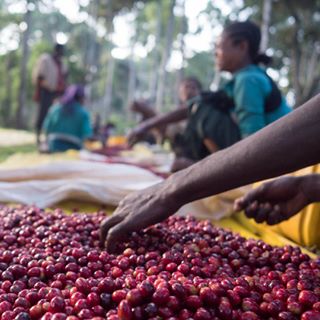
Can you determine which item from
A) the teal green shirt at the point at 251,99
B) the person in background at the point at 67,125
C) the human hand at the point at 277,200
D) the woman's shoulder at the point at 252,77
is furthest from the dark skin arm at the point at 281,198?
the person in background at the point at 67,125

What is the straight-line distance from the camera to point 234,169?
1.60 metres

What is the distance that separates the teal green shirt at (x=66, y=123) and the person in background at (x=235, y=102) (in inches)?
145

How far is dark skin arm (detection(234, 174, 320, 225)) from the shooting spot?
216cm

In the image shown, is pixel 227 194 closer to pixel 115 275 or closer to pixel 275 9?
pixel 115 275

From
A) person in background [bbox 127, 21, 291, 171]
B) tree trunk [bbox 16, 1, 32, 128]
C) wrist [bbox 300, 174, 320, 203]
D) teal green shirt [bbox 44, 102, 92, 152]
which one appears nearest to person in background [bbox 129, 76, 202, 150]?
person in background [bbox 127, 21, 291, 171]

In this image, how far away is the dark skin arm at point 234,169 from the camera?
1.47 m

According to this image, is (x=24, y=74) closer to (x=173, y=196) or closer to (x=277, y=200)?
(x=277, y=200)

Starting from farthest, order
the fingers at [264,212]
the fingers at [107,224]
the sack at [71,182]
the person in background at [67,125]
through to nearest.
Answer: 1. the person in background at [67,125]
2. the sack at [71,182]
3. the fingers at [264,212]
4. the fingers at [107,224]

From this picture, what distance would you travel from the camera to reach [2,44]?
22.8 metres

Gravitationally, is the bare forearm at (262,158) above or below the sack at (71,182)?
above

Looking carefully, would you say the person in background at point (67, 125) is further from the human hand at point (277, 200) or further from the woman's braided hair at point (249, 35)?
the human hand at point (277, 200)

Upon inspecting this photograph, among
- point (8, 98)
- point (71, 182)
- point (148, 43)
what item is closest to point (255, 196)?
point (71, 182)

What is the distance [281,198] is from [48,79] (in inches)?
302

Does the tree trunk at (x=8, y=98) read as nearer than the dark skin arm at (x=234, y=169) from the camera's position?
No
